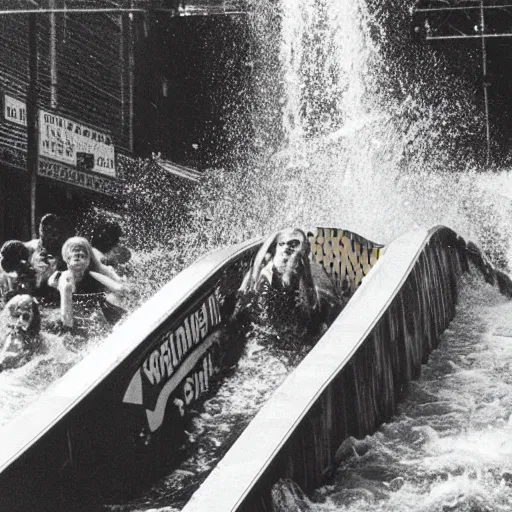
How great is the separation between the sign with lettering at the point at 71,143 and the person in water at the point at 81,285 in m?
0.77

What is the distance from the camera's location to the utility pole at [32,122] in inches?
205

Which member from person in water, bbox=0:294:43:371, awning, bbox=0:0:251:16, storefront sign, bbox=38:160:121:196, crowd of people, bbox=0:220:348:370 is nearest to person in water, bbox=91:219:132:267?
crowd of people, bbox=0:220:348:370

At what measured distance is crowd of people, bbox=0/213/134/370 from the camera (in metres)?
4.44

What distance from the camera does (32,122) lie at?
A: 5270mm

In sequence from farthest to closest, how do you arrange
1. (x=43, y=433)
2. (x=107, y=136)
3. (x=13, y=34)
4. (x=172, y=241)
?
(x=172, y=241)
(x=107, y=136)
(x=13, y=34)
(x=43, y=433)

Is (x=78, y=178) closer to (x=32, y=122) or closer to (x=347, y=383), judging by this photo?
(x=32, y=122)

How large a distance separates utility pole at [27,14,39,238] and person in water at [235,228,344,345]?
2.20 metres

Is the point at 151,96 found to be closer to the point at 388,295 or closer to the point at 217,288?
the point at 217,288

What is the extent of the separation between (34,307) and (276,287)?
5.33 feet

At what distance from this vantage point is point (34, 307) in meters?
4.49

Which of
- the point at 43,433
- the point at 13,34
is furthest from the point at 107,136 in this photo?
the point at 43,433

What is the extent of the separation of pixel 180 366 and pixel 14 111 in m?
2.85

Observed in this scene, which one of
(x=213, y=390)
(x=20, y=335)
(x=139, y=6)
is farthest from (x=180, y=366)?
(x=139, y=6)

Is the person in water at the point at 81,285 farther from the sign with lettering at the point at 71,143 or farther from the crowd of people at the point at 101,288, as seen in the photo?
the sign with lettering at the point at 71,143
